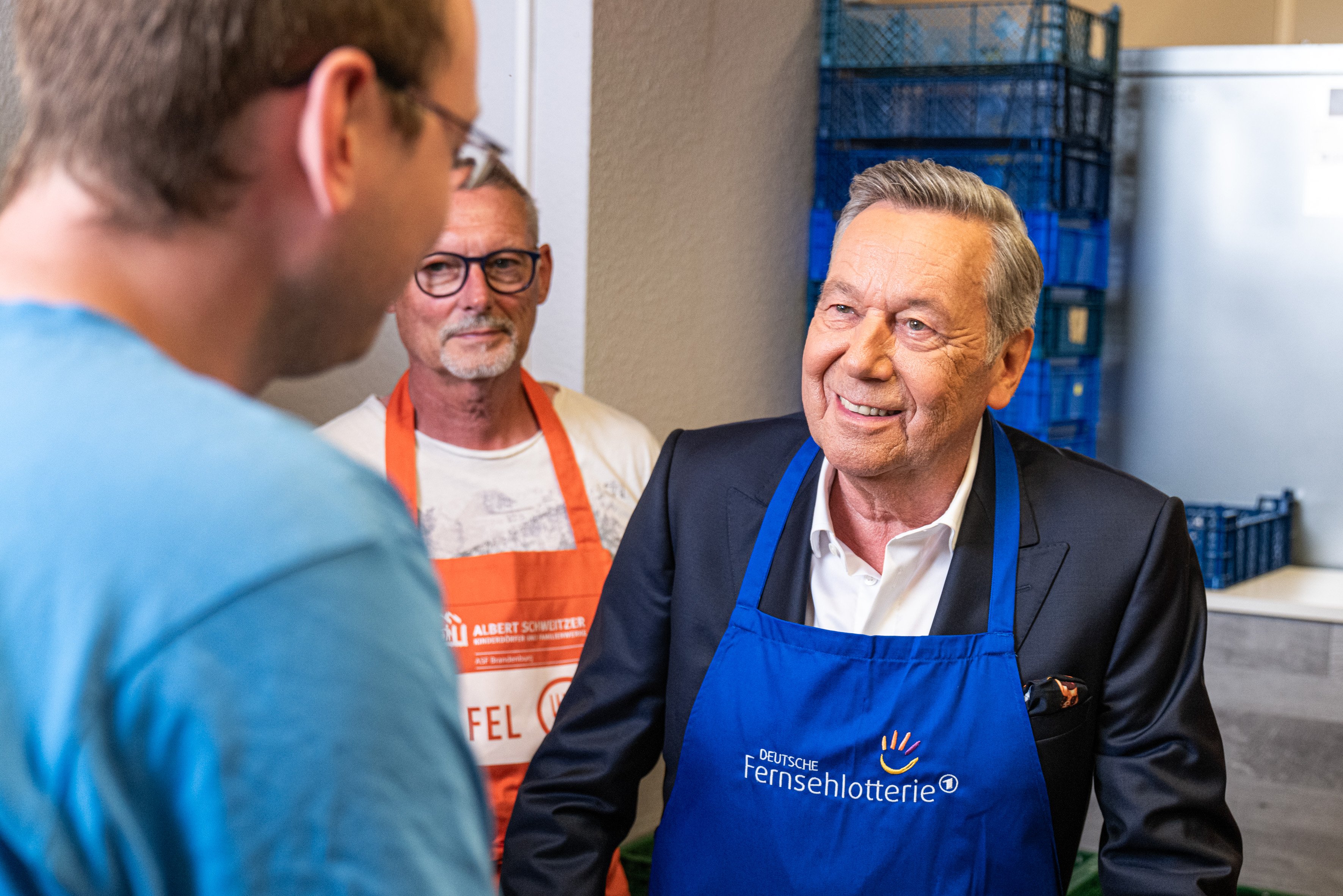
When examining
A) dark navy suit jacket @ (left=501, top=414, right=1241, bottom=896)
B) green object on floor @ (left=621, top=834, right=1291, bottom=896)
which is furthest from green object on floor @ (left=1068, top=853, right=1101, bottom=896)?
dark navy suit jacket @ (left=501, top=414, right=1241, bottom=896)

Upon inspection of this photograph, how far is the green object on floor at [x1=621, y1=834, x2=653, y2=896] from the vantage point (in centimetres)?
204

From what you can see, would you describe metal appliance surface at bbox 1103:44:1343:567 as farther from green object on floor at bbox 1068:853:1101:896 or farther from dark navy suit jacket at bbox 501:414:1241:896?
dark navy suit jacket at bbox 501:414:1241:896

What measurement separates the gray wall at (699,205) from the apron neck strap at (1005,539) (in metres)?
0.94

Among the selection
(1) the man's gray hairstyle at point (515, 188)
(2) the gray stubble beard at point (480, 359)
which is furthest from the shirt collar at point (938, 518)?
(1) the man's gray hairstyle at point (515, 188)

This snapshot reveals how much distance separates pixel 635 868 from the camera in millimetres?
2045

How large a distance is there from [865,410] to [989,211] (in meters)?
A: 0.28

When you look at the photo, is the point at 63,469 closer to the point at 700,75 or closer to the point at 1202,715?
the point at 1202,715

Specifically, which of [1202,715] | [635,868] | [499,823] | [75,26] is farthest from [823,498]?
[75,26]

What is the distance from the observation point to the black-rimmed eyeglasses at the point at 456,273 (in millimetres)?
1834

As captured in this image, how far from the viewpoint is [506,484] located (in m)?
1.86

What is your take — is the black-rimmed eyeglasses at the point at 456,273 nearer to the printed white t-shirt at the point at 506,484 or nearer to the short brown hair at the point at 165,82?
the printed white t-shirt at the point at 506,484

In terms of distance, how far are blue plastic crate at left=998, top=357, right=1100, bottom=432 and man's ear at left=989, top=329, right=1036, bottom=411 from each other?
3.10 feet

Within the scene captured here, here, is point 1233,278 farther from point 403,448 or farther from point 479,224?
point 403,448

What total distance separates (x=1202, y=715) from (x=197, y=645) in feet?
3.85
